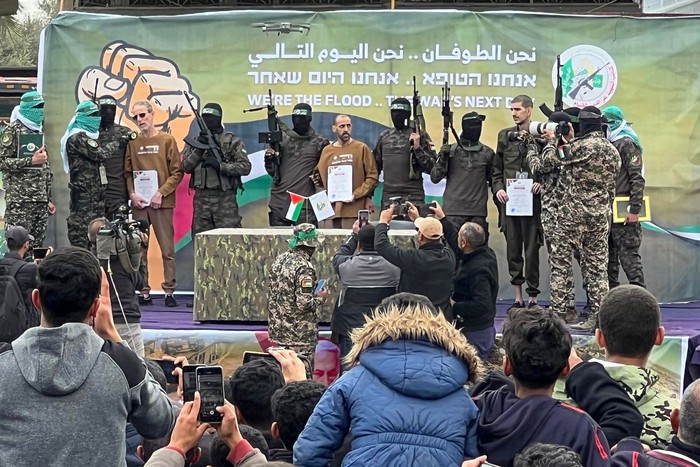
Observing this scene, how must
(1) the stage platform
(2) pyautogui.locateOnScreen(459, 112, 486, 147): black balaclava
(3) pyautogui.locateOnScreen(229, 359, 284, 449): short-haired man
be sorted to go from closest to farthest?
(3) pyautogui.locateOnScreen(229, 359, 284, 449): short-haired man, (1) the stage platform, (2) pyautogui.locateOnScreen(459, 112, 486, 147): black balaclava

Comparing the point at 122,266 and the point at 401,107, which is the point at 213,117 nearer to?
the point at 401,107

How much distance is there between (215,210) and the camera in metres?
9.81

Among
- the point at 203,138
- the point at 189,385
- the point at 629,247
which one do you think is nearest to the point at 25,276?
the point at 203,138

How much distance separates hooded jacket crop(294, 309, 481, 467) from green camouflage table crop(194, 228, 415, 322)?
5.03 meters

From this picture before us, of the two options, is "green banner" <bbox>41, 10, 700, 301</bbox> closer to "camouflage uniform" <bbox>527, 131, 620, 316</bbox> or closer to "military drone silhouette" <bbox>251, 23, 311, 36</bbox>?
"military drone silhouette" <bbox>251, 23, 311, 36</bbox>

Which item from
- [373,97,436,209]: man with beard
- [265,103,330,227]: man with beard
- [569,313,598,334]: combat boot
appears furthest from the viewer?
[265,103,330,227]: man with beard

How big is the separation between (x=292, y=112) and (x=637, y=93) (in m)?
3.35

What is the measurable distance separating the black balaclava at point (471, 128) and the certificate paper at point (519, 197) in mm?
551

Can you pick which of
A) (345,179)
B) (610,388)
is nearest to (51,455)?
(610,388)

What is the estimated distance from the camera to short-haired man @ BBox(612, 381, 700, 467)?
9.89 feet

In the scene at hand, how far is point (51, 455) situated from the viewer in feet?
9.63

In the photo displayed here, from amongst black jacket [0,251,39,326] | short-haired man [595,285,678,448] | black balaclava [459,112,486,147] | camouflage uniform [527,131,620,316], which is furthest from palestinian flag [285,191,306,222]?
short-haired man [595,285,678,448]

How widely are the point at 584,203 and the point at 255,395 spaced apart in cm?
524

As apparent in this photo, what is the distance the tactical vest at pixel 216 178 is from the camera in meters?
9.73
